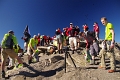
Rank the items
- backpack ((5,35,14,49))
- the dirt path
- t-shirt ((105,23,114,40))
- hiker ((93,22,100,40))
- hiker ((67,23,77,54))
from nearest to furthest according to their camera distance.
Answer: the dirt path → t-shirt ((105,23,114,40)) → backpack ((5,35,14,49)) → hiker ((67,23,77,54)) → hiker ((93,22,100,40))

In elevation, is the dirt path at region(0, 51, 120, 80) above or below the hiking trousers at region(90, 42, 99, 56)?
below

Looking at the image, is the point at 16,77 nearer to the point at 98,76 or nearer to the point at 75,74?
the point at 75,74

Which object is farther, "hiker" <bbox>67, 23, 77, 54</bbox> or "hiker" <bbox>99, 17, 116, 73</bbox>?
"hiker" <bbox>67, 23, 77, 54</bbox>

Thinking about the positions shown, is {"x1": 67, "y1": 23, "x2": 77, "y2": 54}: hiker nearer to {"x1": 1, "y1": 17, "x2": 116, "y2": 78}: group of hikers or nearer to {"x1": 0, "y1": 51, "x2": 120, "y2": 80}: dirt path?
{"x1": 1, "y1": 17, "x2": 116, "y2": 78}: group of hikers

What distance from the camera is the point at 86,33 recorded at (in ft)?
33.7

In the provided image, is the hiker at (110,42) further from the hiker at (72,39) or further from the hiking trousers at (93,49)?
the hiker at (72,39)

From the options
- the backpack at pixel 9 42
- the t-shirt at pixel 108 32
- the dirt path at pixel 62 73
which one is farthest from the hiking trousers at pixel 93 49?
the backpack at pixel 9 42

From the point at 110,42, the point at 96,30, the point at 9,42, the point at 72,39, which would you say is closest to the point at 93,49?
the point at 110,42

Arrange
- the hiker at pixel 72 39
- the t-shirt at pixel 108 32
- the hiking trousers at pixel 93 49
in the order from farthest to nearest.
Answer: the hiker at pixel 72 39, the hiking trousers at pixel 93 49, the t-shirt at pixel 108 32

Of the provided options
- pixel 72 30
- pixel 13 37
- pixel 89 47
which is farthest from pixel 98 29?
pixel 13 37

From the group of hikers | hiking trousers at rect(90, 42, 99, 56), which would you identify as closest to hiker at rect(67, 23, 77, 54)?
the group of hikers

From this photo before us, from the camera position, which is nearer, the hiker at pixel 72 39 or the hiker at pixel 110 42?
the hiker at pixel 110 42

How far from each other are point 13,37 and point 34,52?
3205mm

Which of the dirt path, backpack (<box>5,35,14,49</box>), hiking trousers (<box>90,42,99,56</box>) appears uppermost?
backpack (<box>5,35,14,49</box>)
